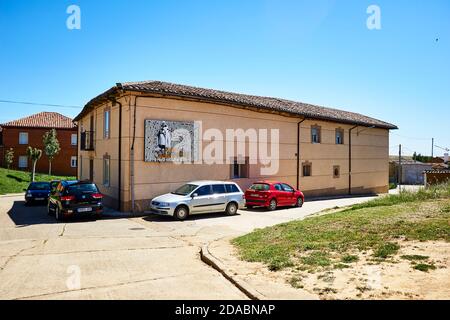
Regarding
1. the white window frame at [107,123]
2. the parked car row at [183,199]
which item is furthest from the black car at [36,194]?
the white window frame at [107,123]

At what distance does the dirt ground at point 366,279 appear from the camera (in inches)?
187

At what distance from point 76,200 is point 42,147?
101ft

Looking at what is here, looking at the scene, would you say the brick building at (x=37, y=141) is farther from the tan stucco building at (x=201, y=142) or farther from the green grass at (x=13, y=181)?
the tan stucco building at (x=201, y=142)

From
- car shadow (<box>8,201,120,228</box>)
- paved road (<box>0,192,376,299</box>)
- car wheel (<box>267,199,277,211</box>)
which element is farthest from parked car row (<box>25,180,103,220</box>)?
car wheel (<box>267,199,277,211</box>)

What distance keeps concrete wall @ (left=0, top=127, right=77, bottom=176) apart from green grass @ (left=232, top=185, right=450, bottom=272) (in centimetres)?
3643

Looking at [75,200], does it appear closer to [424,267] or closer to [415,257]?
[415,257]

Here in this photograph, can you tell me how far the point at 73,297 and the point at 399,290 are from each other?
15.3 feet

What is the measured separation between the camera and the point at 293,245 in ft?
25.3

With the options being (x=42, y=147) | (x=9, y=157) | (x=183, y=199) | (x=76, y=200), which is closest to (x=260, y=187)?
(x=183, y=199)

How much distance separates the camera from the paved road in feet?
17.8

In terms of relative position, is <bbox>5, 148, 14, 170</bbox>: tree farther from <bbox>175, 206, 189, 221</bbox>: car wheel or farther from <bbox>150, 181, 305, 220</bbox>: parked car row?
<bbox>175, 206, 189, 221</bbox>: car wheel

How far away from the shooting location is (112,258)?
7641 millimetres

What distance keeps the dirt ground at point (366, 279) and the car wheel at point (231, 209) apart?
8.53 metres
